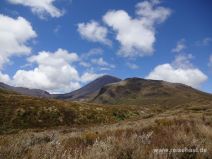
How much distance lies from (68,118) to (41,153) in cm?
6077

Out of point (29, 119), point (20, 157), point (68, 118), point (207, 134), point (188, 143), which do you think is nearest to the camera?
point (20, 157)

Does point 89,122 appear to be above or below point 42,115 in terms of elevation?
below

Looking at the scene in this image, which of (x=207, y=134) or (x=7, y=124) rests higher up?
(x=207, y=134)

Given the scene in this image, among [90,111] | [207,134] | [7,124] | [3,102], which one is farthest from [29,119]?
[207,134]

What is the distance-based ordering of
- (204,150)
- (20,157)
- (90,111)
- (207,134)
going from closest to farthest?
(20,157) → (204,150) → (207,134) → (90,111)

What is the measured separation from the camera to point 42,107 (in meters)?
67.8

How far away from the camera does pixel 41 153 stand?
18.5 ft

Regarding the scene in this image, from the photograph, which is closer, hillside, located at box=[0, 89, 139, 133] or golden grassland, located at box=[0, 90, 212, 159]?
golden grassland, located at box=[0, 90, 212, 159]

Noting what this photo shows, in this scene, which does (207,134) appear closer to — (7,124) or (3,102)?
(7,124)

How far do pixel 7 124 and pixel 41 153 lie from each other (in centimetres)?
5368

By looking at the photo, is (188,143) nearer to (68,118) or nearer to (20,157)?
(20,157)

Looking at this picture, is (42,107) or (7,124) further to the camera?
(42,107)

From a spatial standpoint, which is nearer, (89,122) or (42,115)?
(42,115)

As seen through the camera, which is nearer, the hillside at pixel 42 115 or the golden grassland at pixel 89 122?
the golden grassland at pixel 89 122
